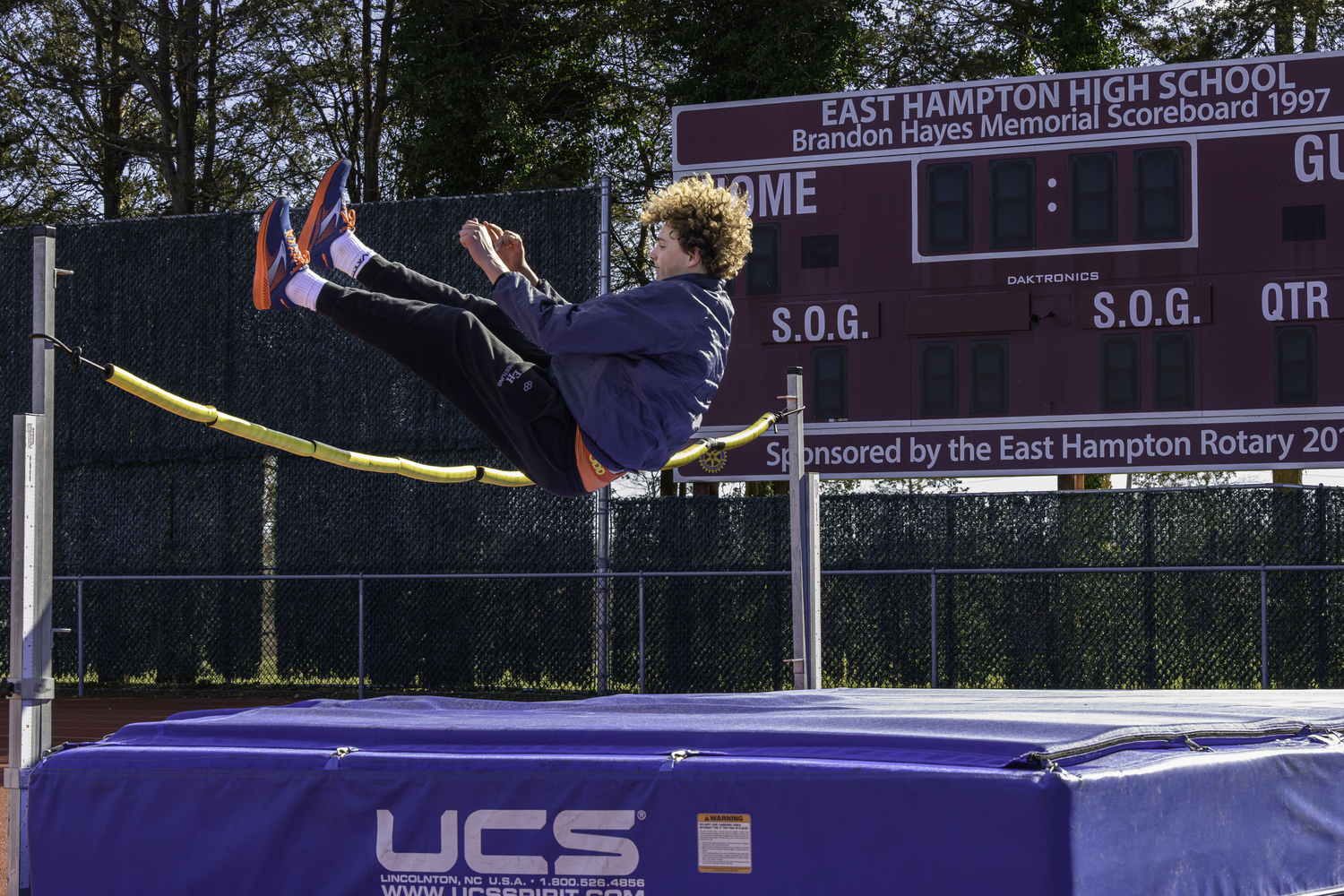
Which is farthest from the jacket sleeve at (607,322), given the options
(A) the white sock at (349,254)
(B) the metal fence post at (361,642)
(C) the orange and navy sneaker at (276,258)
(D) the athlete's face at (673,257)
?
(B) the metal fence post at (361,642)

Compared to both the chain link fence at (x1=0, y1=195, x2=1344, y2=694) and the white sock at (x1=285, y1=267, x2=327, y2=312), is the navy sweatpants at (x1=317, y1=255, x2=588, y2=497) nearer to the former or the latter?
the white sock at (x1=285, y1=267, x2=327, y2=312)

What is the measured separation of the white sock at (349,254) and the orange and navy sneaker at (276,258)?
0.12 m

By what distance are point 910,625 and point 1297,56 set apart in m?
5.70

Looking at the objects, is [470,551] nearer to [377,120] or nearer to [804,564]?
[804,564]

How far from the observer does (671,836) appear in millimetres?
2777

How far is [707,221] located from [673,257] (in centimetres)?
14

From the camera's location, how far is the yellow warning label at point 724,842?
2.71 m

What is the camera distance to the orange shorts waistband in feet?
13.0

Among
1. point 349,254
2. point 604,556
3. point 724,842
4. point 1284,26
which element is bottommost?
point 724,842

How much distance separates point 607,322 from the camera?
3611 millimetres

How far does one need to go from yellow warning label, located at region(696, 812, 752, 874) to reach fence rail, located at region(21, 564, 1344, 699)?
8158mm

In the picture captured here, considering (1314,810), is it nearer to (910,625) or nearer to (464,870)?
(464,870)

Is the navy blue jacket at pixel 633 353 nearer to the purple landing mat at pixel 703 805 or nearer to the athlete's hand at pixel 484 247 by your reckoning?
the athlete's hand at pixel 484 247

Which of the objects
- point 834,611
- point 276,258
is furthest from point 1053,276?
point 276,258
